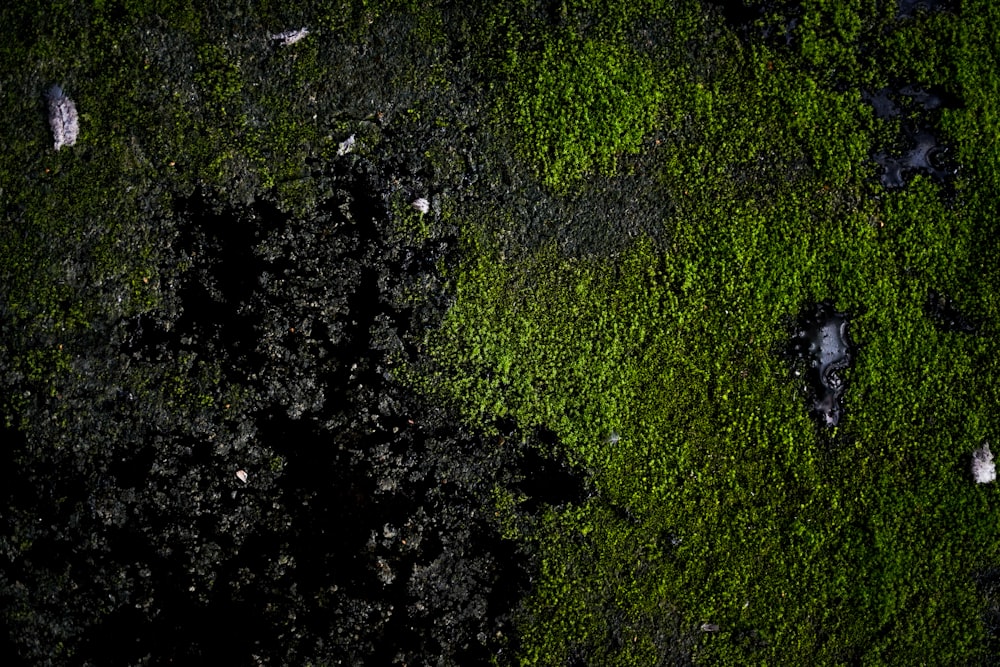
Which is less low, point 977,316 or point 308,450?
point 977,316

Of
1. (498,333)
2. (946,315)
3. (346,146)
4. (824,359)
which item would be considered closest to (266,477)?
(498,333)

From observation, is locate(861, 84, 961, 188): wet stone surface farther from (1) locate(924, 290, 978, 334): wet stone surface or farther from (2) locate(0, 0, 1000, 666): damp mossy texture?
(1) locate(924, 290, 978, 334): wet stone surface

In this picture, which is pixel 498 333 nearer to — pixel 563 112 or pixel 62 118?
pixel 563 112

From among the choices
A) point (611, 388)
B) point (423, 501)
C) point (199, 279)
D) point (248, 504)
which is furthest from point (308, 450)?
point (611, 388)

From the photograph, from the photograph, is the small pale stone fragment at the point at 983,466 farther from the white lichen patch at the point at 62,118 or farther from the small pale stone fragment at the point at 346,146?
the white lichen patch at the point at 62,118

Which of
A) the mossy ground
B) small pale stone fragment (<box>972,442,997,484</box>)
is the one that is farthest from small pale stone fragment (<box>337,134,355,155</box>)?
small pale stone fragment (<box>972,442,997,484</box>)

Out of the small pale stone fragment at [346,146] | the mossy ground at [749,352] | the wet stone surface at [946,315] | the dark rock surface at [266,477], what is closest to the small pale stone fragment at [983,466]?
the mossy ground at [749,352]

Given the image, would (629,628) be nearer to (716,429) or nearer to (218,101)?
(716,429)
